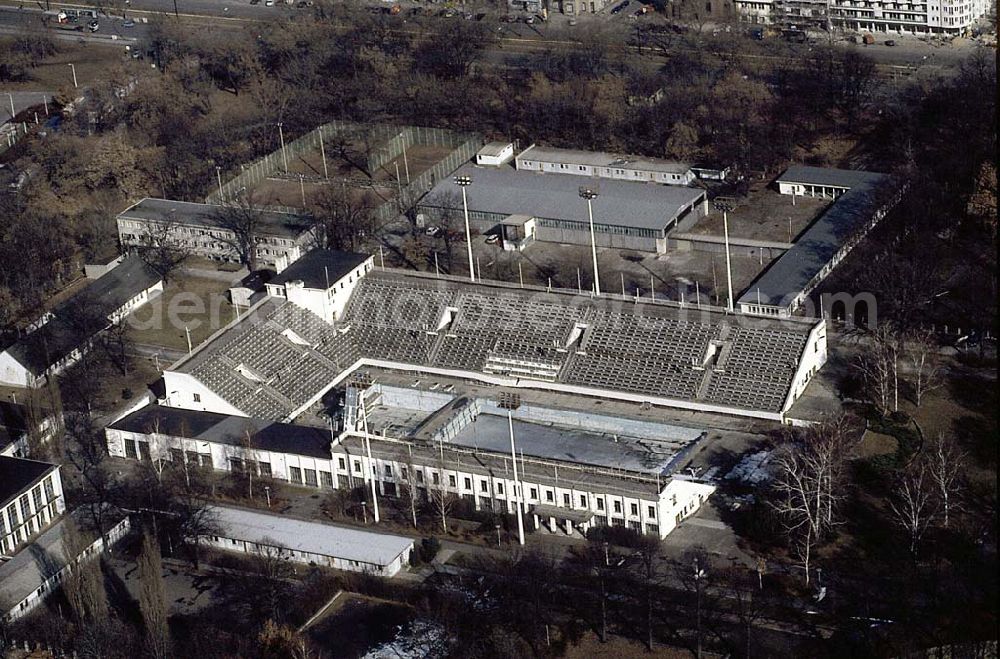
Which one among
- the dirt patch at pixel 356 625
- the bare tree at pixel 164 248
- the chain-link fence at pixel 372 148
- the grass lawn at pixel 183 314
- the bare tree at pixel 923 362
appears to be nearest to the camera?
the dirt patch at pixel 356 625

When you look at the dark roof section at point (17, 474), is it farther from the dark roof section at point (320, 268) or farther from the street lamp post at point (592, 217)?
the street lamp post at point (592, 217)

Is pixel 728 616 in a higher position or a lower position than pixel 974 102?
lower

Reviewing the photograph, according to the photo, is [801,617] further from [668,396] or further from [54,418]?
[54,418]

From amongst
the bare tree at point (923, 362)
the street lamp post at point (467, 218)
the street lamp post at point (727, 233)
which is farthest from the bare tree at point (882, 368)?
the street lamp post at point (467, 218)

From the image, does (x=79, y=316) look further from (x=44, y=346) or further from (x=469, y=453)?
(x=469, y=453)

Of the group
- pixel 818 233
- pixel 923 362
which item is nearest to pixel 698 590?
pixel 923 362

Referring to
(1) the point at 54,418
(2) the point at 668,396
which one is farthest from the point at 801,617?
(1) the point at 54,418

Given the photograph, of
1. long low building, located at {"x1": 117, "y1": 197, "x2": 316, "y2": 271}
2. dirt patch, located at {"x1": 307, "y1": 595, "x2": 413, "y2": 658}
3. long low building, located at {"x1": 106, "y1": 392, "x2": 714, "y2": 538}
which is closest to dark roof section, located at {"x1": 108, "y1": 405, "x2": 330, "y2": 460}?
long low building, located at {"x1": 106, "y1": 392, "x2": 714, "y2": 538}
